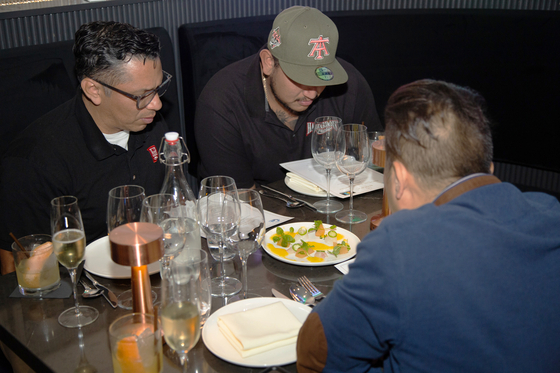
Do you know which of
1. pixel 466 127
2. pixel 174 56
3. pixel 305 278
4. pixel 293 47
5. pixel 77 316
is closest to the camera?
pixel 466 127

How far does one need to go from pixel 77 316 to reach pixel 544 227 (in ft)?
3.23

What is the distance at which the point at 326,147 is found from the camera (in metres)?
1.69

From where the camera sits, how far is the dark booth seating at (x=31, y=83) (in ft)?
6.97

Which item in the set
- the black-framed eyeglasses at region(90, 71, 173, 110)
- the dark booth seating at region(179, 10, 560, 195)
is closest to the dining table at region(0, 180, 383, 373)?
the black-framed eyeglasses at region(90, 71, 173, 110)

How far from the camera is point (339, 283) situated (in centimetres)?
87

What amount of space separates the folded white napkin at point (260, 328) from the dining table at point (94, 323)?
0.14 ft

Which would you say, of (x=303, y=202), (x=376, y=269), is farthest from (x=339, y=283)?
(x=303, y=202)

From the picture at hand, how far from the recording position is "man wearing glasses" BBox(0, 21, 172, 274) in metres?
1.66

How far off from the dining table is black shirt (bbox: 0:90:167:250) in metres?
0.38

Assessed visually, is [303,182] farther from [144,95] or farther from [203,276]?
[203,276]

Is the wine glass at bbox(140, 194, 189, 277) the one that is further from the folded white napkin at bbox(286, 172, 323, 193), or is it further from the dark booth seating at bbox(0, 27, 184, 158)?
the dark booth seating at bbox(0, 27, 184, 158)

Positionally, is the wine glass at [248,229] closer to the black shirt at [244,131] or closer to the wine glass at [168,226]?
the wine glass at [168,226]

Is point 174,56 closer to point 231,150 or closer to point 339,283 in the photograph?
point 231,150

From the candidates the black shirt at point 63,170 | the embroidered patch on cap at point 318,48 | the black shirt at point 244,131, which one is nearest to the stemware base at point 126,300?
the black shirt at point 63,170
